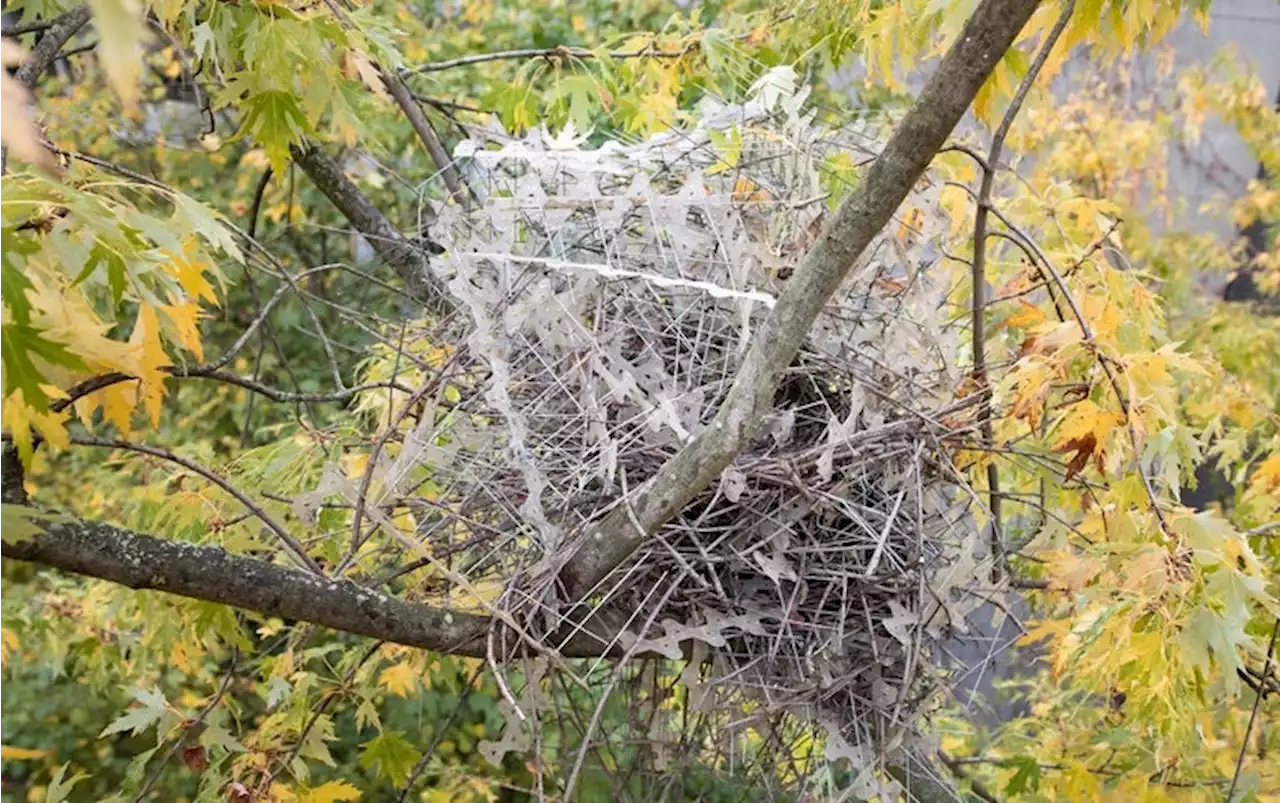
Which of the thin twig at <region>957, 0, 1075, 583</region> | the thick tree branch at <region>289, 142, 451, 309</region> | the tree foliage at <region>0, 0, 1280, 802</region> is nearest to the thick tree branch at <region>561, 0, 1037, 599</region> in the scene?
the tree foliage at <region>0, 0, 1280, 802</region>

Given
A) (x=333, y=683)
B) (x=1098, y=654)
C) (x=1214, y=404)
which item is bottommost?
(x=333, y=683)

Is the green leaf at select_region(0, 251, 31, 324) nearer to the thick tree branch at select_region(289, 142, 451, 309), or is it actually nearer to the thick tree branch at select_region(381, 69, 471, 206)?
the thick tree branch at select_region(381, 69, 471, 206)

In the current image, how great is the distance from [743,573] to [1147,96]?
495 cm

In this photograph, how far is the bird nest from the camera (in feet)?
4.73

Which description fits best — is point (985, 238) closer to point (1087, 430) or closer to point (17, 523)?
point (1087, 430)

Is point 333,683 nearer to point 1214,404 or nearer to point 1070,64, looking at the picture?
point 1214,404

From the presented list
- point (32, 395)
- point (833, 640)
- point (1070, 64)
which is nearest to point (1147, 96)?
point (1070, 64)

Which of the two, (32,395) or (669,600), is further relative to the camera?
(669,600)

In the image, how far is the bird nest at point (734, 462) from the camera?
1.44 m

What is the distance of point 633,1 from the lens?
4.23m

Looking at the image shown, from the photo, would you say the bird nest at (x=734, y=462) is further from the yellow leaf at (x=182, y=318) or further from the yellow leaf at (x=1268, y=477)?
the yellow leaf at (x=1268, y=477)

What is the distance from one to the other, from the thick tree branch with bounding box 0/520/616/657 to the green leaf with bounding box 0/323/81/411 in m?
0.29

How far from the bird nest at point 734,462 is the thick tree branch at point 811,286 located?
54 millimetres

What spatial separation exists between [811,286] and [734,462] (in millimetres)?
291
